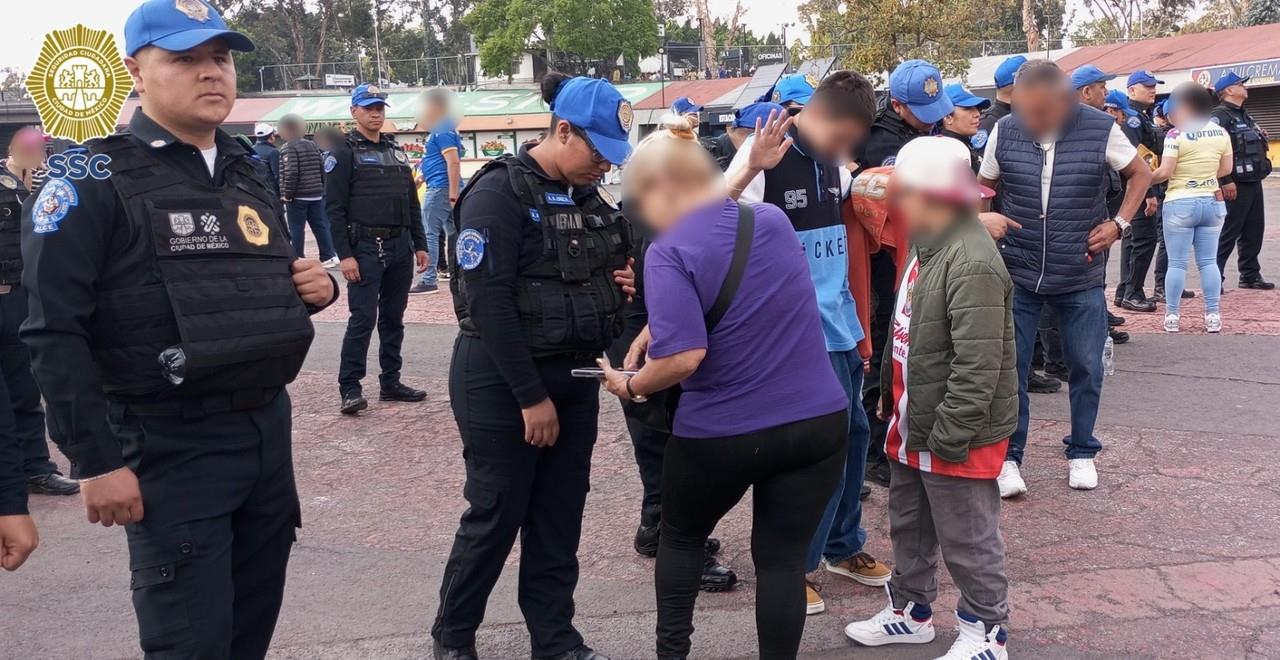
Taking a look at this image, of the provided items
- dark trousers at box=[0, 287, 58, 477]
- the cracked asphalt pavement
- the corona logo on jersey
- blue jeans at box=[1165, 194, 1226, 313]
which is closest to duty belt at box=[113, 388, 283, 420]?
the corona logo on jersey

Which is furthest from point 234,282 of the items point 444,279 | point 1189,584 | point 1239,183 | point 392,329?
point 444,279

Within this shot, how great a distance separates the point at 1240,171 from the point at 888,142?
6.48m

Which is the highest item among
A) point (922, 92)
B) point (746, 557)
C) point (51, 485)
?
point (922, 92)

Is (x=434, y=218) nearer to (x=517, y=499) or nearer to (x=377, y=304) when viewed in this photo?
(x=377, y=304)

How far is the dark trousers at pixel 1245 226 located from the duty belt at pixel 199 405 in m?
9.47

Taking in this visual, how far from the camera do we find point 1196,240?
827 cm

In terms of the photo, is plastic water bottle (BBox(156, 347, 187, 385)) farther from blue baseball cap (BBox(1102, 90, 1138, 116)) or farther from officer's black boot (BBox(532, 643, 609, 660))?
blue baseball cap (BBox(1102, 90, 1138, 116))

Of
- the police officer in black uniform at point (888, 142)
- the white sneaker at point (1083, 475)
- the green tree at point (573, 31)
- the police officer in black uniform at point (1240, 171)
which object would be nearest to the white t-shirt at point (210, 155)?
the police officer in black uniform at point (888, 142)

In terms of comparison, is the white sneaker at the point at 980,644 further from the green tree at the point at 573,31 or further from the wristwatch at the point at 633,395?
the green tree at the point at 573,31

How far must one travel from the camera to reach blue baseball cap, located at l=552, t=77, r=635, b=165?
3172mm

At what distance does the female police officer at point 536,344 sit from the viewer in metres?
3.17

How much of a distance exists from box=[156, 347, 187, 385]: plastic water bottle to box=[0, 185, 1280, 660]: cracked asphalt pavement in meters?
1.66

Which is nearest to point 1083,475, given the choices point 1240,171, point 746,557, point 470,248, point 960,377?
point 746,557

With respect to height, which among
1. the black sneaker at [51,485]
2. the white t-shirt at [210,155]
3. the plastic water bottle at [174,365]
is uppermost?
the white t-shirt at [210,155]
